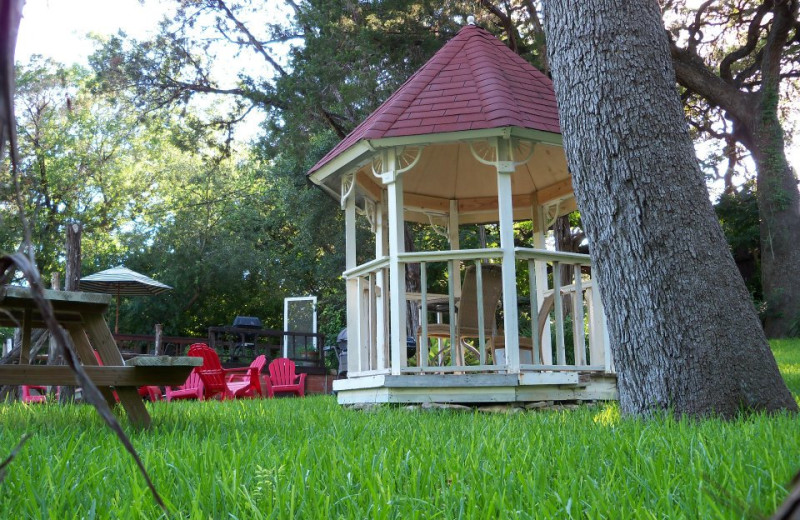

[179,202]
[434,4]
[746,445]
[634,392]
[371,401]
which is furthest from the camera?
[179,202]

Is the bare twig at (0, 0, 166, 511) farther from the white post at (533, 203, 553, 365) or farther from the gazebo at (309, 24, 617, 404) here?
the white post at (533, 203, 553, 365)

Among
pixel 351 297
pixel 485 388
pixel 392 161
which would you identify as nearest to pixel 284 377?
pixel 351 297

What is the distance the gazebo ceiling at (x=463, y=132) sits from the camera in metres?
7.45

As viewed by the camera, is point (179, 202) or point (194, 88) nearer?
point (194, 88)

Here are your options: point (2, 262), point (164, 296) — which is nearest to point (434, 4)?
point (2, 262)

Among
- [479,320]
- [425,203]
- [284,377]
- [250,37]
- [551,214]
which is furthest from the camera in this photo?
[250,37]

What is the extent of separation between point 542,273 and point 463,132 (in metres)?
2.80

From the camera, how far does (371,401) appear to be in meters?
7.64

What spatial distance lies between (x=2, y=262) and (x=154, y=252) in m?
28.8

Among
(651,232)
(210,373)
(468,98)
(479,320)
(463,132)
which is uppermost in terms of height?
(468,98)

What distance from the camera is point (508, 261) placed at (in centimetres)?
739

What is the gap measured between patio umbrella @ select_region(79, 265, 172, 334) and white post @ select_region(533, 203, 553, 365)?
383 inches

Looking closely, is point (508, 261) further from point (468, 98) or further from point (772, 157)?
point (772, 157)

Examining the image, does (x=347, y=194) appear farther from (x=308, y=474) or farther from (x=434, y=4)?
(x=434, y=4)
